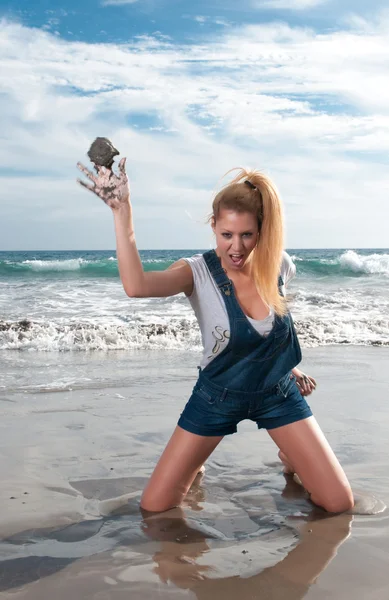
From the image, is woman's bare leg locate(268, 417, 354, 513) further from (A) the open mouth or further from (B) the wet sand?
(A) the open mouth

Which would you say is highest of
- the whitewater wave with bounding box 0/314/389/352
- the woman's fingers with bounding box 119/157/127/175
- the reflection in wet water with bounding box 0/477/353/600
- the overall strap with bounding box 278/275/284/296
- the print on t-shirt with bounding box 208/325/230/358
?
the woman's fingers with bounding box 119/157/127/175

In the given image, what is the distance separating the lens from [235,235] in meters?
3.71

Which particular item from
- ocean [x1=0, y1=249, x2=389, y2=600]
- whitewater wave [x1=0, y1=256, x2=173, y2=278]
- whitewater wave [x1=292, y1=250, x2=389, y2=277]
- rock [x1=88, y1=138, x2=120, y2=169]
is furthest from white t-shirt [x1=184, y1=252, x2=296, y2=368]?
whitewater wave [x1=292, y1=250, x2=389, y2=277]

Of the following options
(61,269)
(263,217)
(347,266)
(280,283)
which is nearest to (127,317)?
(280,283)

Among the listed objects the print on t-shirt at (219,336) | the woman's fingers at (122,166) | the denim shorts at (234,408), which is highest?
the woman's fingers at (122,166)

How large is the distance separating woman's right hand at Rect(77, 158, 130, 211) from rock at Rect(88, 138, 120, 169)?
3 centimetres

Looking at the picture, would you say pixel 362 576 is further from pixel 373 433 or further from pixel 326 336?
pixel 326 336

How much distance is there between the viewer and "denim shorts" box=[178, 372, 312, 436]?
3.84m

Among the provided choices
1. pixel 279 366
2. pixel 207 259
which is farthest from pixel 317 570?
pixel 207 259

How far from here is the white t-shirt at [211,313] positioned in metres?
3.78

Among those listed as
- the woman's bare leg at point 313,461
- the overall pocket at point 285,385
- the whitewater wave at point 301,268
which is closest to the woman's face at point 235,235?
the overall pocket at point 285,385

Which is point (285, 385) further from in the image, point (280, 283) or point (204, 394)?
point (280, 283)

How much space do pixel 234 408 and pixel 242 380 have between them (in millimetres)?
182

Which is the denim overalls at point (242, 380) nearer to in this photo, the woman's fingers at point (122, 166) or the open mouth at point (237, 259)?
the open mouth at point (237, 259)
